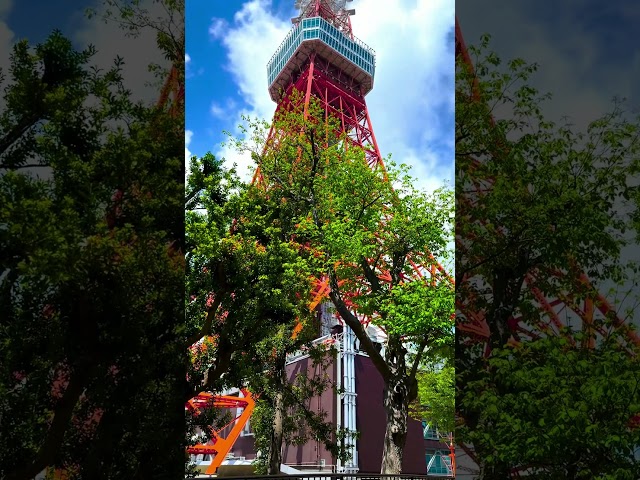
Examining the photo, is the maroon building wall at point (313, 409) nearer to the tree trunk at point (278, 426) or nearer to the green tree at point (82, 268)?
the tree trunk at point (278, 426)

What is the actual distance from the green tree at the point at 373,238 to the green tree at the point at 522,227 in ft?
9.14

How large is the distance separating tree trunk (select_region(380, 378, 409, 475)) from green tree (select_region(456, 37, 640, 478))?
300 cm

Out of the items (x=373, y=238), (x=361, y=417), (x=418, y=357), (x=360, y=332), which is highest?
(x=373, y=238)

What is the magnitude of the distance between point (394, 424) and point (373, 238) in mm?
2031

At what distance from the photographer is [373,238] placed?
6957mm

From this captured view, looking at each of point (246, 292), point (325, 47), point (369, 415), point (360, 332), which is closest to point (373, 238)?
point (360, 332)

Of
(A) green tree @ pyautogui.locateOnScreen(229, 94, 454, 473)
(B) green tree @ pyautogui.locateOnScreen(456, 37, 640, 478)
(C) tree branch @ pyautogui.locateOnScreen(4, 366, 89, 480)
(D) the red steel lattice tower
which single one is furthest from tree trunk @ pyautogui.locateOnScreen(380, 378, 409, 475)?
(C) tree branch @ pyautogui.locateOnScreen(4, 366, 89, 480)

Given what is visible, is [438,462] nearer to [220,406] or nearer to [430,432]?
[430,432]

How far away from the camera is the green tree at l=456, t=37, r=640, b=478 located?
308cm

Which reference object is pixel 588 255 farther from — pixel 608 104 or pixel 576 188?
pixel 608 104

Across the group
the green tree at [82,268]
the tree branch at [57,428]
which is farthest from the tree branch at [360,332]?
the tree branch at [57,428]

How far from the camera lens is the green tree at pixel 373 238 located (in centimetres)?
628

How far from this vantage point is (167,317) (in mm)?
3578

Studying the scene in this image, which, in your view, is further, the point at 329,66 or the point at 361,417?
the point at 329,66
